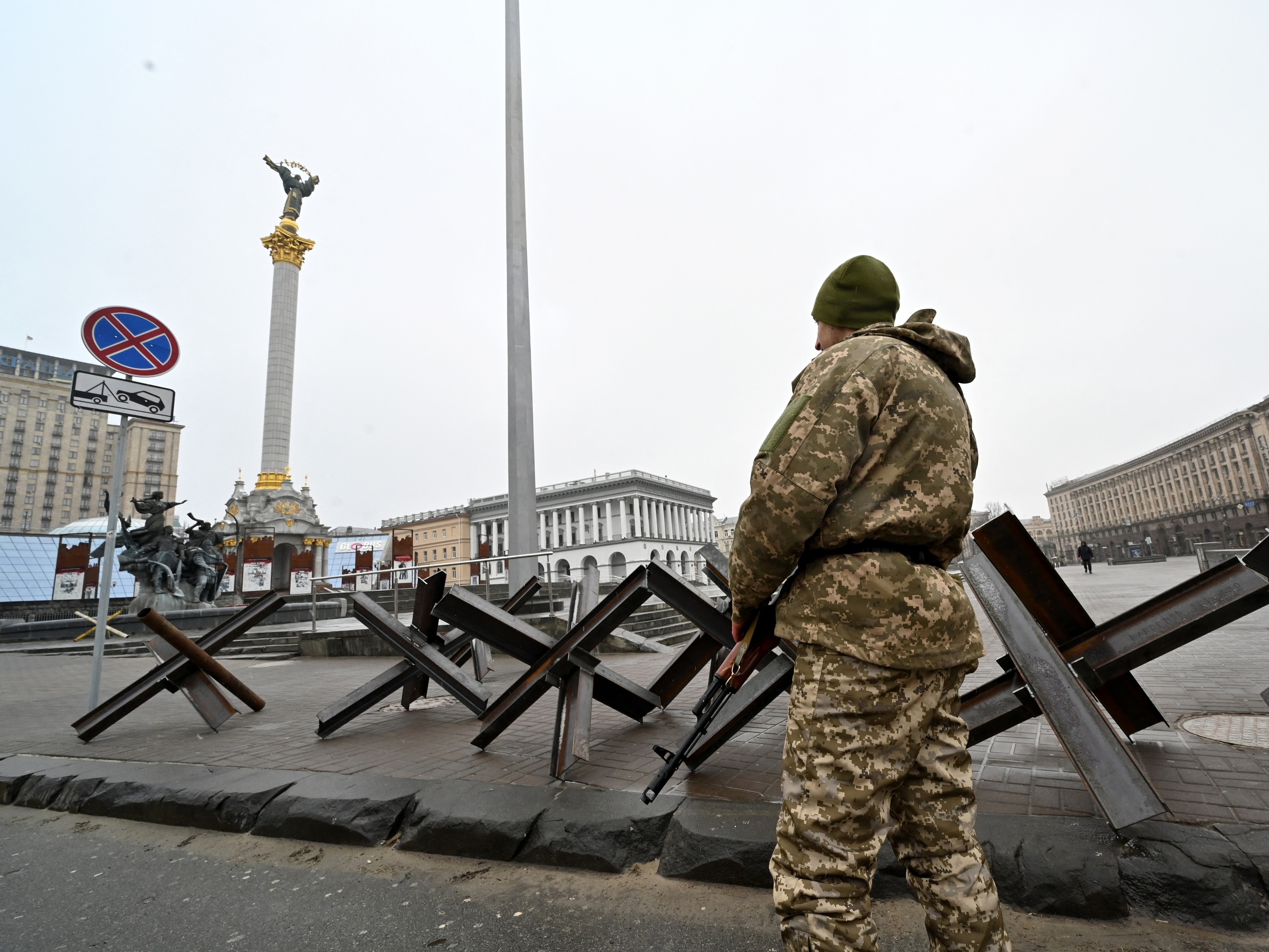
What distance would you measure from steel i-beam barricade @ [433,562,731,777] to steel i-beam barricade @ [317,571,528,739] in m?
0.56

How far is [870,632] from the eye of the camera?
1494 millimetres

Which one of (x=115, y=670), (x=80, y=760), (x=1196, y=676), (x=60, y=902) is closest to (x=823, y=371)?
(x=60, y=902)

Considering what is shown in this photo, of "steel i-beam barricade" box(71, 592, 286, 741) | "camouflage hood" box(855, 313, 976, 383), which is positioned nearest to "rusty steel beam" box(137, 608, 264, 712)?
"steel i-beam barricade" box(71, 592, 286, 741)

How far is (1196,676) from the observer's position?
5324 mm

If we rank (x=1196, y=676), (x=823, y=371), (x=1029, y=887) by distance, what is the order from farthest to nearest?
(x=1196, y=676) → (x=1029, y=887) → (x=823, y=371)

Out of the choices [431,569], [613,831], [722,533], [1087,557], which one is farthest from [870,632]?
[722,533]

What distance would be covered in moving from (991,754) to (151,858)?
4.09 meters

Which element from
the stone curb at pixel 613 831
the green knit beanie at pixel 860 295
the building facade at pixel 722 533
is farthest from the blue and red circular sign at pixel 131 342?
the building facade at pixel 722 533

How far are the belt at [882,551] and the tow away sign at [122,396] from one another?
598cm

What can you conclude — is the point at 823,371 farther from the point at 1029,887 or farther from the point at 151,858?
the point at 151,858

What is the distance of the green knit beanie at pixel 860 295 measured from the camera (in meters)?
1.84

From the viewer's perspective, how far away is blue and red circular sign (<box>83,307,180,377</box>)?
539 cm

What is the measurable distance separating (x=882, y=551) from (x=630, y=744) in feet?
9.56

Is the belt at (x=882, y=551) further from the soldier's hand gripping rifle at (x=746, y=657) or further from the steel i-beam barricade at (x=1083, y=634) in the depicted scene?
the steel i-beam barricade at (x=1083, y=634)
